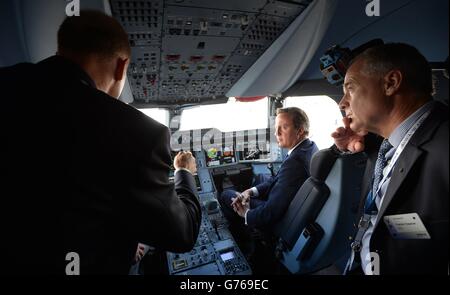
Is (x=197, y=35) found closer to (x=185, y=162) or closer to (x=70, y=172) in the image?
(x=185, y=162)

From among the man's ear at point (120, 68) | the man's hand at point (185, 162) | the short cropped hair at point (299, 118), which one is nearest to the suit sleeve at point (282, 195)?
the short cropped hair at point (299, 118)

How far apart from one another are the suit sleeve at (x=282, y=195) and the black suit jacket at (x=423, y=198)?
1.01 m

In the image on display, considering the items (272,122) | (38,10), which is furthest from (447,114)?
(272,122)

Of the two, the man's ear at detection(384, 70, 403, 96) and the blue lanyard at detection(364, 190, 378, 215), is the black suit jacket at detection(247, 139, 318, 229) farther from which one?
the man's ear at detection(384, 70, 403, 96)

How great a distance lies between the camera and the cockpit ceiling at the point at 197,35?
1.05 meters

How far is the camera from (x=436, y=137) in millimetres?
685

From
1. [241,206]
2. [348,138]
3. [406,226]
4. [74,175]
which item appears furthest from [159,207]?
[241,206]

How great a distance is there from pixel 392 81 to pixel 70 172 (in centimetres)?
106

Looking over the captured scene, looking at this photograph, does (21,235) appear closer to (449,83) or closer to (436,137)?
(436,137)

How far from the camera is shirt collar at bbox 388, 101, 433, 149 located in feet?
2.65

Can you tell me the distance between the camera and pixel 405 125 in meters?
0.85

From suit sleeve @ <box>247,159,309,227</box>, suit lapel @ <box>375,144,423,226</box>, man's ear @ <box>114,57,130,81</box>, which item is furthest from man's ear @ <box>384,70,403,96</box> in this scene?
suit sleeve @ <box>247,159,309,227</box>

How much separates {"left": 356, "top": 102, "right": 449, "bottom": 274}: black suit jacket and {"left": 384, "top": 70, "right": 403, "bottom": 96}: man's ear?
0.41 feet
